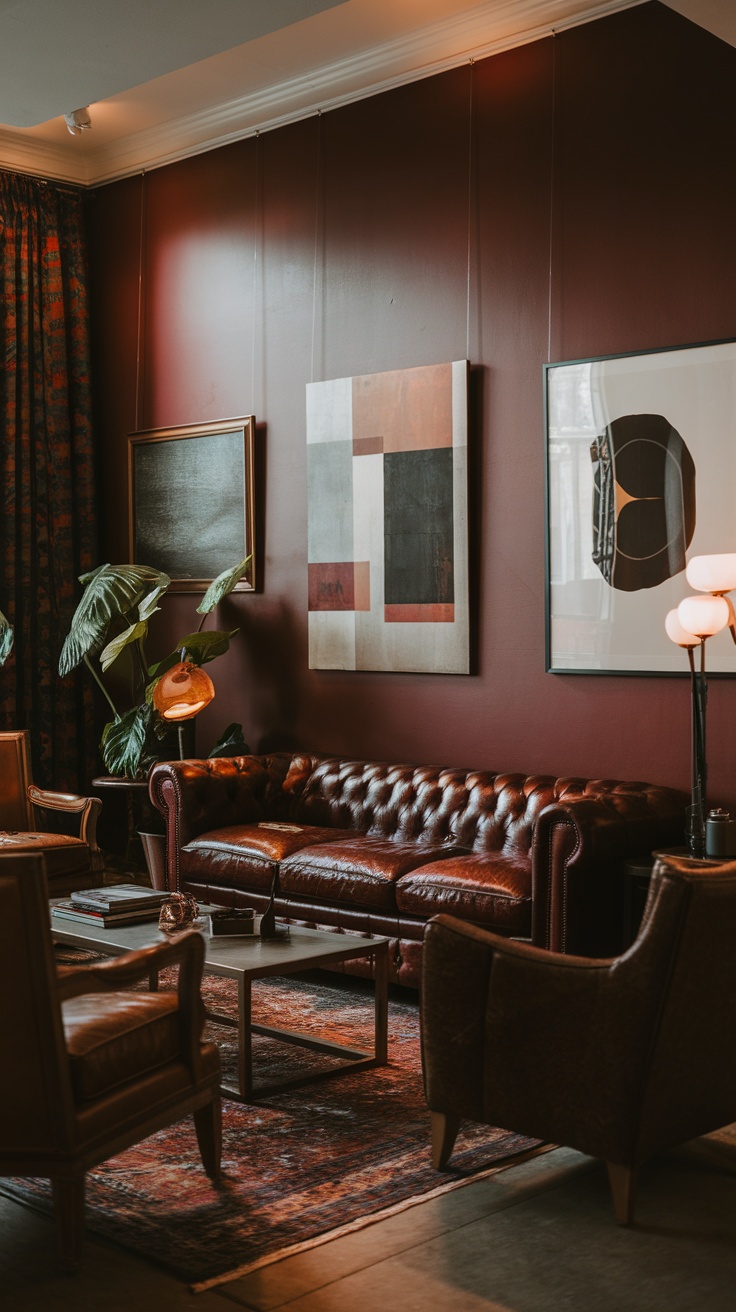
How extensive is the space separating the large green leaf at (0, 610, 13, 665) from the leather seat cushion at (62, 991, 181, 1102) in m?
3.60

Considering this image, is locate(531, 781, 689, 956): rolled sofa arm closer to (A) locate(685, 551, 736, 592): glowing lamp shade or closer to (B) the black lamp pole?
(B) the black lamp pole

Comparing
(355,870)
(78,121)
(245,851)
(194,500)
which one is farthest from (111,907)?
(78,121)

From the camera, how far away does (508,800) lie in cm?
502

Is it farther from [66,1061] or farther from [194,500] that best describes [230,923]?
[194,500]

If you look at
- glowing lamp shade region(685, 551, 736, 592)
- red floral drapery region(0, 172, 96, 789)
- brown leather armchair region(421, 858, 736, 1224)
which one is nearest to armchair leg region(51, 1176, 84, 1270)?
brown leather armchair region(421, 858, 736, 1224)

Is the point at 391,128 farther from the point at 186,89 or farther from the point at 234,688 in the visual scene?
the point at 234,688

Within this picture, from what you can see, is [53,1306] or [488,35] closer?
[53,1306]

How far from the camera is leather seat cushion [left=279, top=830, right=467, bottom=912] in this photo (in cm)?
468

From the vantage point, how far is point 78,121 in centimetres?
637

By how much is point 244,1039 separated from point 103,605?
317cm

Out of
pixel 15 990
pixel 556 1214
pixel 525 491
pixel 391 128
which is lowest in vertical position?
pixel 556 1214

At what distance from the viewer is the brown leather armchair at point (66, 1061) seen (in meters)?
2.51

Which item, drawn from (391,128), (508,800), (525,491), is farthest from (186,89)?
(508,800)

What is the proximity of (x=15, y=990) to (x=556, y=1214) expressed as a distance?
4.18 ft
